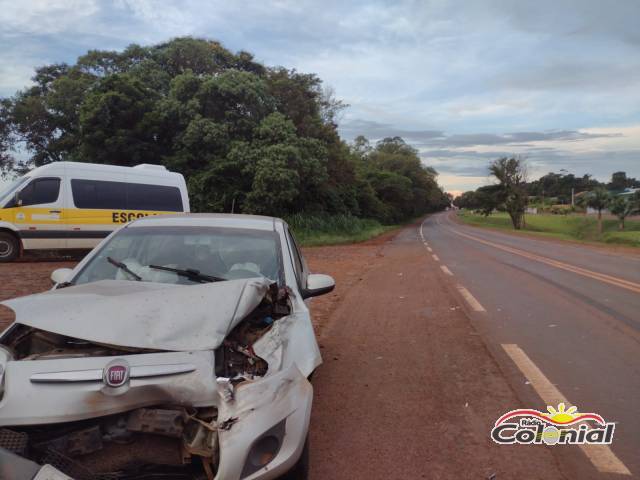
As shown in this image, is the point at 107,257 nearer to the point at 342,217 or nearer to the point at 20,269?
the point at 20,269

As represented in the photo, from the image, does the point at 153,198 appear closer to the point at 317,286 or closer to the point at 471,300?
the point at 471,300

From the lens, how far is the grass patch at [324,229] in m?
27.4

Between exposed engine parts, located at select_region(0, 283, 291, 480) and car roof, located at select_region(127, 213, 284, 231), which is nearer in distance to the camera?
exposed engine parts, located at select_region(0, 283, 291, 480)

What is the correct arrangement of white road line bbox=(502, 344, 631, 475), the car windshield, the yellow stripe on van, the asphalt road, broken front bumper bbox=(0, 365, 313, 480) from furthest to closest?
the yellow stripe on van, the car windshield, the asphalt road, white road line bbox=(502, 344, 631, 475), broken front bumper bbox=(0, 365, 313, 480)

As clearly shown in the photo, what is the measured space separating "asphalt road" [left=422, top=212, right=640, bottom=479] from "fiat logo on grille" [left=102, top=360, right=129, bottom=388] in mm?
2676

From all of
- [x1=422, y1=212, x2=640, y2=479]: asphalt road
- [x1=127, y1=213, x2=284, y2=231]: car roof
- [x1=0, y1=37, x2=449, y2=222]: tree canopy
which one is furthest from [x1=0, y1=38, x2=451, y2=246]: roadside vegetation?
[x1=127, y1=213, x2=284, y2=231]: car roof

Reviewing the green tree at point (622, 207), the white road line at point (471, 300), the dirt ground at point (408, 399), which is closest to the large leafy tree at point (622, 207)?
the green tree at point (622, 207)

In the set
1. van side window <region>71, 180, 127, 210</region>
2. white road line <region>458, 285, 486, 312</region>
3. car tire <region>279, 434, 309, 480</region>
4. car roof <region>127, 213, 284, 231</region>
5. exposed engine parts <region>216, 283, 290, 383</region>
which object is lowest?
white road line <region>458, 285, 486, 312</region>

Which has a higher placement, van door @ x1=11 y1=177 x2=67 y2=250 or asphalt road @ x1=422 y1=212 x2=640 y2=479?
van door @ x1=11 y1=177 x2=67 y2=250

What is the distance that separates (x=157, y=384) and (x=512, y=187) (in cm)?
7394

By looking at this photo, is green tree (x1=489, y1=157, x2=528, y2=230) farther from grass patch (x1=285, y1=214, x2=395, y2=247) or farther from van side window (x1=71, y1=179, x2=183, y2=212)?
van side window (x1=71, y1=179, x2=183, y2=212)

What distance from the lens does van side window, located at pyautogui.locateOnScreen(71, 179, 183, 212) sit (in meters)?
14.4

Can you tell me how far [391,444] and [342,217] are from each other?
28.5 meters

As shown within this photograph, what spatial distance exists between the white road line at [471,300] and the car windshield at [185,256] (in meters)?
5.16
